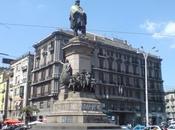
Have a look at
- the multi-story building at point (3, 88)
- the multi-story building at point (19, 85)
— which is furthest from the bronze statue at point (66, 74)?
the multi-story building at point (3, 88)

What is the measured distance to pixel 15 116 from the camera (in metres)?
80.4

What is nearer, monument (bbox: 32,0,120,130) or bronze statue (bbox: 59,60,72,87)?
monument (bbox: 32,0,120,130)

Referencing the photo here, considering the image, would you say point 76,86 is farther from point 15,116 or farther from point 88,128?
point 15,116

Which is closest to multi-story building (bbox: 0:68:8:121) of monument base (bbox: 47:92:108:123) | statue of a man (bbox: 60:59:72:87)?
statue of a man (bbox: 60:59:72:87)

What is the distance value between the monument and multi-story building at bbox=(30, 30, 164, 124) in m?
42.4

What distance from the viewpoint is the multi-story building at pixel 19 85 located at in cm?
7806

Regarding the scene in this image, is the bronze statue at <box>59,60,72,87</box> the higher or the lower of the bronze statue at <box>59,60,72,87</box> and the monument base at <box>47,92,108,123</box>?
the higher

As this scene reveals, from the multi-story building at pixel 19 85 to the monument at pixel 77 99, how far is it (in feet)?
182

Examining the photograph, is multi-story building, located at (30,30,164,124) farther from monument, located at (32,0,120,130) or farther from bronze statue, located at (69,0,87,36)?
monument, located at (32,0,120,130)

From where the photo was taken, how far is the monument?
2070 cm

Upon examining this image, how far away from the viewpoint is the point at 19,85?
265 ft

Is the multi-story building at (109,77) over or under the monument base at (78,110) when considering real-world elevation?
over

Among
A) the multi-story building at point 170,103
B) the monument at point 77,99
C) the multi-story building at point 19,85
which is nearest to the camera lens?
the monument at point 77,99

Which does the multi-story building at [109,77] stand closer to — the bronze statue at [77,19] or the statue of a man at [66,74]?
the bronze statue at [77,19]
